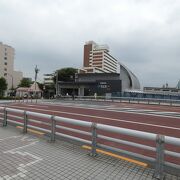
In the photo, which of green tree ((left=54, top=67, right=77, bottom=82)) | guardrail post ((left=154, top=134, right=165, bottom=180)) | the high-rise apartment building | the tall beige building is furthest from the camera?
the high-rise apartment building

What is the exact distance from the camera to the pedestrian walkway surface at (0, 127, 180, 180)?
12.8 ft

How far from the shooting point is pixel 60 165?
443 cm

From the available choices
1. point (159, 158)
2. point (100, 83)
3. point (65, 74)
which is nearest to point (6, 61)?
point (65, 74)

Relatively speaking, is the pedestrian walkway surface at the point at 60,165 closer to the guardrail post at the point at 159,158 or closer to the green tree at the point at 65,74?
the guardrail post at the point at 159,158

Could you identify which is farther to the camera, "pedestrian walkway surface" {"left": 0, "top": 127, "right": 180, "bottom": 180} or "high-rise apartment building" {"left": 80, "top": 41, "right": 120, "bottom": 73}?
"high-rise apartment building" {"left": 80, "top": 41, "right": 120, "bottom": 73}

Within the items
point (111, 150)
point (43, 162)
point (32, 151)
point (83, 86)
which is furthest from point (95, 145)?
point (83, 86)

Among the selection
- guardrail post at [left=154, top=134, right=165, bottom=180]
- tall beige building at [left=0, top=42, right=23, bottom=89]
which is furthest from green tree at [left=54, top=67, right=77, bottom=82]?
guardrail post at [left=154, top=134, right=165, bottom=180]

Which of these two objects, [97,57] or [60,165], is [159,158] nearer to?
Result: [60,165]

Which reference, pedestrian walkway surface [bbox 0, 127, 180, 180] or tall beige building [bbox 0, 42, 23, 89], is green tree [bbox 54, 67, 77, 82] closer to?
tall beige building [bbox 0, 42, 23, 89]

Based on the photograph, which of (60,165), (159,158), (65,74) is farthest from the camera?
(65,74)

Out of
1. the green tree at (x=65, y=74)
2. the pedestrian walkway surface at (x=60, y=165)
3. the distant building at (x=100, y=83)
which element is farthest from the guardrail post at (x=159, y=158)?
the green tree at (x=65, y=74)

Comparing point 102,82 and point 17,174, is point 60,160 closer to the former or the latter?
point 17,174

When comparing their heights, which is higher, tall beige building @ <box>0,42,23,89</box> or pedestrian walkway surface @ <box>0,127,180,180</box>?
tall beige building @ <box>0,42,23,89</box>

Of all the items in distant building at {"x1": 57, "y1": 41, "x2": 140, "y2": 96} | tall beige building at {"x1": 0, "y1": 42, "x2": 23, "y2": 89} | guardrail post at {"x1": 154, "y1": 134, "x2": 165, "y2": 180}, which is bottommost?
guardrail post at {"x1": 154, "y1": 134, "x2": 165, "y2": 180}
